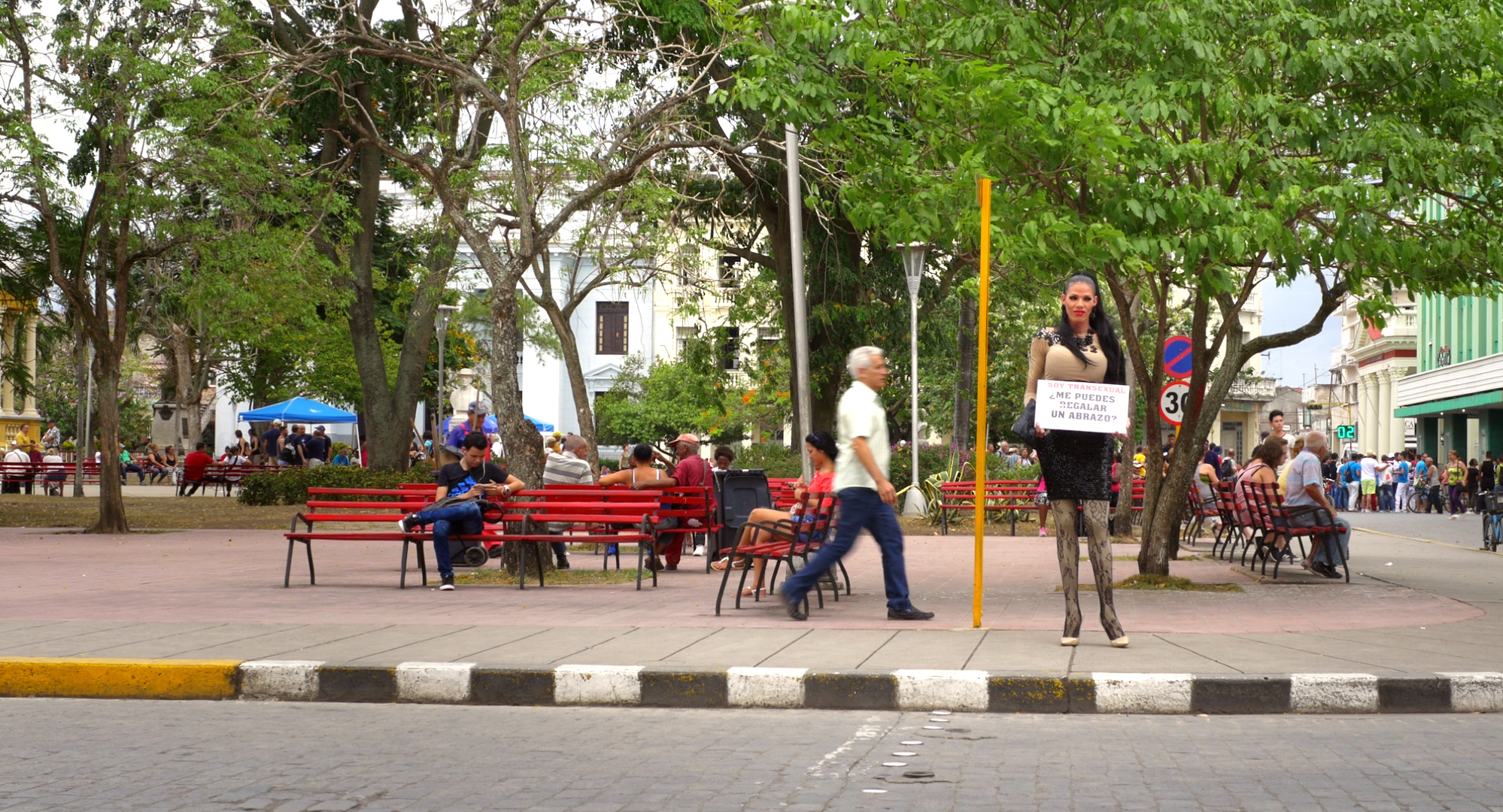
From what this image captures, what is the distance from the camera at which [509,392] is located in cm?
1395

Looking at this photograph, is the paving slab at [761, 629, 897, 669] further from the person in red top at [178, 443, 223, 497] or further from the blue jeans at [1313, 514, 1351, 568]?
the person in red top at [178, 443, 223, 497]

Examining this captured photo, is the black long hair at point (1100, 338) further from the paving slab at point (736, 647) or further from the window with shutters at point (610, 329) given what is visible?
the window with shutters at point (610, 329)

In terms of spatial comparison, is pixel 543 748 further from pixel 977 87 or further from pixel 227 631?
pixel 977 87

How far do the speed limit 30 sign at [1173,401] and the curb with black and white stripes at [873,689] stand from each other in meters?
7.80

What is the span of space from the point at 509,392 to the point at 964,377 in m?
17.4

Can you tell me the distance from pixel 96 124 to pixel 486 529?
10.9 m

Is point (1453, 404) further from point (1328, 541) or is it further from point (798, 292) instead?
point (798, 292)

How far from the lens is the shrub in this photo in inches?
1101

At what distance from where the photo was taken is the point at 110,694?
25.4 ft

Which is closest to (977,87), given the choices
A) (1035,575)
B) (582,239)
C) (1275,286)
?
(1275,286)

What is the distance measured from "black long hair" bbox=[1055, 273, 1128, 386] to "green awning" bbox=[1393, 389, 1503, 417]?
148ft

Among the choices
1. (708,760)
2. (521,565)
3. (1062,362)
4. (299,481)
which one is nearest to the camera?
(708,760)

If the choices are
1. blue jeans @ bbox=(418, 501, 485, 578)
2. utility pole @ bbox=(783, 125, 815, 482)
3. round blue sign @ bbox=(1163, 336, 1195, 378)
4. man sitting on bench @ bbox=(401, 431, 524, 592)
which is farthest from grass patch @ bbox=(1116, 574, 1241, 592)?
blue jeans @ bbox=(418, 501, 485, 578)

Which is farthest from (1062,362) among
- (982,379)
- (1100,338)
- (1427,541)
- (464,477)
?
(1427,541)
